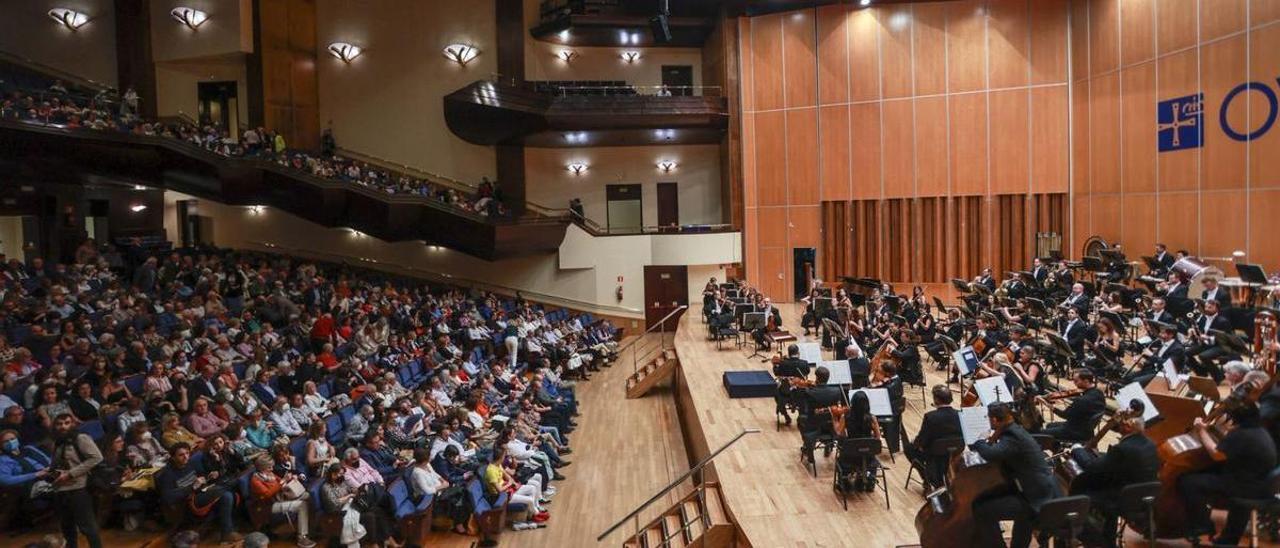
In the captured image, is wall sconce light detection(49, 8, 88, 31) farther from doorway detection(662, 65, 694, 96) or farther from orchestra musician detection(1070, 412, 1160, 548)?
orchestra musician detection(1070, 412, 1160, 548)

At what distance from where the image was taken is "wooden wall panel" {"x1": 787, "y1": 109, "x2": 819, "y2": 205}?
20484 millimetres

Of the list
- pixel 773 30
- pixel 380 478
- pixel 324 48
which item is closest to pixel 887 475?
pixel 380 478

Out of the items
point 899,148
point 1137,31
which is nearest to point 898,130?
point 899,148

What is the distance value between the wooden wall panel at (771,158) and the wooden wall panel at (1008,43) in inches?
185

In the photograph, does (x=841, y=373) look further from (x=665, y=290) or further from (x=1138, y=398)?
(x=665, y=290)

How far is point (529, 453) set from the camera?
33.8ft

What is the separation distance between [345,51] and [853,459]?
18449mm

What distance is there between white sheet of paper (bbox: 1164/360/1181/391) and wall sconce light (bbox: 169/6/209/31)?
20165 millimetres

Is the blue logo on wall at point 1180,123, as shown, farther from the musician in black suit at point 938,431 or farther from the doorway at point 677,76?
the musician in black suit at point 938,431

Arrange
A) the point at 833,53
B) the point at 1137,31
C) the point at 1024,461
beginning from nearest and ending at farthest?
1. the point at 1024,461
2. the point at 1137,31
3. the point at 833,53

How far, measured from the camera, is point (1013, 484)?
195 inches

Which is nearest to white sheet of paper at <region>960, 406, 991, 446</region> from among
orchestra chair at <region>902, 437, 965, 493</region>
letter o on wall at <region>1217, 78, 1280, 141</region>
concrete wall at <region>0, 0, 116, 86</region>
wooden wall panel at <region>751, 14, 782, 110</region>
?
orchestra chair at <region>902, 437, 965, 493</region>

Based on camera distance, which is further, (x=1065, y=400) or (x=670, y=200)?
(x=670, y=200)

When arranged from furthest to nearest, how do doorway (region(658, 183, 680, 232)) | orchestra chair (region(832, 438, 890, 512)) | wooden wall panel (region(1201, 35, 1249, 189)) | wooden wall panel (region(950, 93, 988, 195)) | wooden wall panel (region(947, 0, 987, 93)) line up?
doorway (region(658, 183, 680, 232)), wooden wall panel (region(950, 93, 988, 195)), wooden wall panel (region(947, 0, 987, 93)), wooden wall panel (region(1201, 35, 1249, 189)), orchestra chair (region(832, 438, 890, 512))
